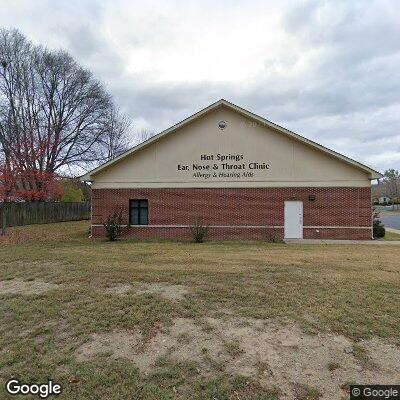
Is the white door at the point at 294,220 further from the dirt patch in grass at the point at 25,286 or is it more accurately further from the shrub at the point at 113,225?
the dirt patch in grass at the point at 25,286

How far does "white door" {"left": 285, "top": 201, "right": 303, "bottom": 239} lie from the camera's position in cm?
1675

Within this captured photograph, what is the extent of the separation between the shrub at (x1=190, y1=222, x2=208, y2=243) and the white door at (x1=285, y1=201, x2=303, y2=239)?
4.16 m

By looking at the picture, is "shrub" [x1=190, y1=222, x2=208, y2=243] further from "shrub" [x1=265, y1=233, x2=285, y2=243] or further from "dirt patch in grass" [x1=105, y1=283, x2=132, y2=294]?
"dirt patch in grass" [x1=105, y1=283, x2=132, y2=294]

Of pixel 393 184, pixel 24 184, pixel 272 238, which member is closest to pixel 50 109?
pixel 24 184

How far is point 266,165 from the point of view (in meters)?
16.9

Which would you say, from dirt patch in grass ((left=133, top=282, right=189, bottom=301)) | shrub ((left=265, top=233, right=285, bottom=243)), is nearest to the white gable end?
shrub ((left=265, top=233, right=285, bottom=243))

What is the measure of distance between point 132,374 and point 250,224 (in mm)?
13712

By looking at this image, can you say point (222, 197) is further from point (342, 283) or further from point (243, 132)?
point (342, 283)

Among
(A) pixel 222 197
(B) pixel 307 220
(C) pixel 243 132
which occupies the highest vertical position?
(C) pixel 243 132

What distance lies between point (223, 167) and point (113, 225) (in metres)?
6.31

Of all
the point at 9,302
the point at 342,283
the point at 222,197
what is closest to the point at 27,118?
the point at 222,197

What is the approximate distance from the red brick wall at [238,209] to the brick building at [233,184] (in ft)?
0.16

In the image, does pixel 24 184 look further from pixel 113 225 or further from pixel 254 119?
pixel 254 119

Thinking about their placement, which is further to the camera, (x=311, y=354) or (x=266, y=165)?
(x=266, y=165)
